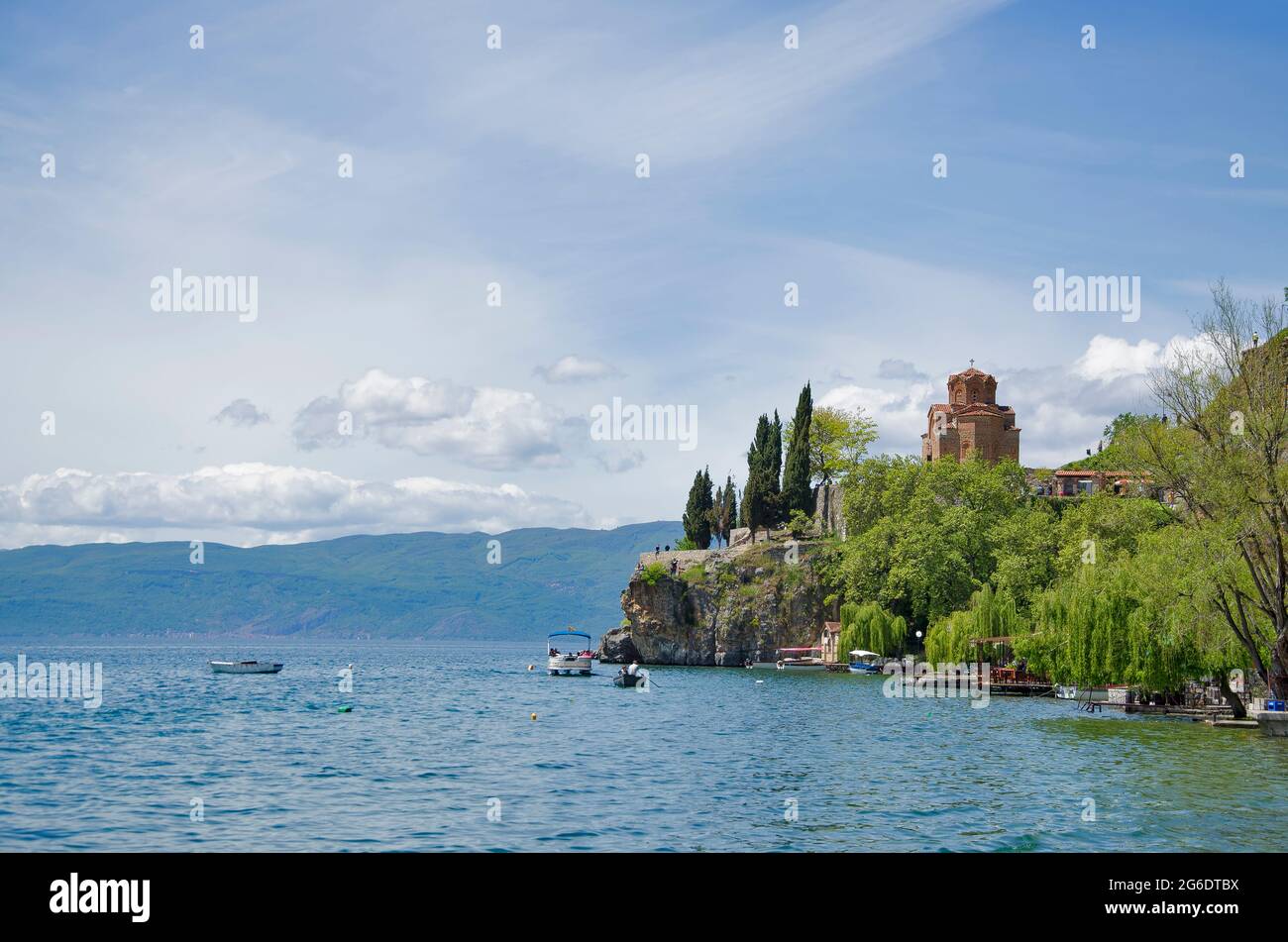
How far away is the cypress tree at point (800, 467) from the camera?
121 meters

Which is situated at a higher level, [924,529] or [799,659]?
[924,529]

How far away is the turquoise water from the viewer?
22.7 m

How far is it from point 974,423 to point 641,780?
9105cm

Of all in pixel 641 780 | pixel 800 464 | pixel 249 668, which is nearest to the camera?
pixel 641 780

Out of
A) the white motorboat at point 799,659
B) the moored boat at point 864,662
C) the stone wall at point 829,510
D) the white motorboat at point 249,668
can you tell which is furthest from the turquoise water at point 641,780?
the stone wall at point 829,510

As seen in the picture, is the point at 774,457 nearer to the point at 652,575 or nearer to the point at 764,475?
the point at 764,475

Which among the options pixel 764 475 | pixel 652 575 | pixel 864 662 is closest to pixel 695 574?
pixel 652 575

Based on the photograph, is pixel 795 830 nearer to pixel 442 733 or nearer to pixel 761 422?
pixel 442 733

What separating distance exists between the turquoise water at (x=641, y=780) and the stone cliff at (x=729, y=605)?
58.3 m

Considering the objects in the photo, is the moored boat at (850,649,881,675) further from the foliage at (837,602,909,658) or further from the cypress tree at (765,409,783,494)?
the cypress tree at (765,409,783,494)

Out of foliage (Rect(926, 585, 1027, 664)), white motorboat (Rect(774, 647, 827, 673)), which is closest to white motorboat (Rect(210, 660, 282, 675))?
white motorboat (Rect(774, 647, 827, 673))

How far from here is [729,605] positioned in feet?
404

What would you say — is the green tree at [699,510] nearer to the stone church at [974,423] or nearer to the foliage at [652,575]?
the foliage at [652,575]

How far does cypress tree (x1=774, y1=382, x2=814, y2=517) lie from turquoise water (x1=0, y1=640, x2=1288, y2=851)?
6251 centimetres
